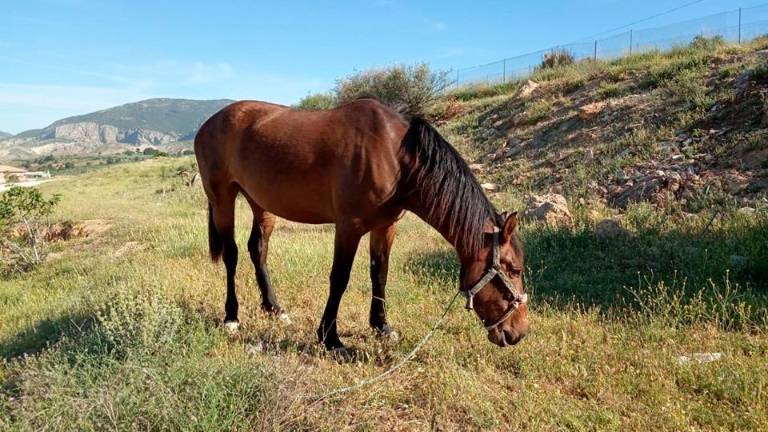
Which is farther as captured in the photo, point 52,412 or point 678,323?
point 678,323

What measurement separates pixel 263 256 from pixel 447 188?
2.32 m

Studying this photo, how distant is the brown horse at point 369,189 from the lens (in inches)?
136

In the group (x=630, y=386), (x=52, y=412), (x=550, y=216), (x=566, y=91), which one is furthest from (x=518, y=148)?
(x=52, y=412)

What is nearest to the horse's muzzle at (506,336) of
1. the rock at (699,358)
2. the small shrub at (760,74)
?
the rock at (699,358)

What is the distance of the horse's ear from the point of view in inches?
131

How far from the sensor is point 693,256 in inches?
Answer: 212

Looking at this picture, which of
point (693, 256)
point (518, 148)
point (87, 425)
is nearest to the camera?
point (87, 425)

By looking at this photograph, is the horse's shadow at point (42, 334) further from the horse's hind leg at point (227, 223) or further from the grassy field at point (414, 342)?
the horse's hind leg at point (227, 223)

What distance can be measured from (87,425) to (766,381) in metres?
3.77

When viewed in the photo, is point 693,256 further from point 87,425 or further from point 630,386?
point 87,425

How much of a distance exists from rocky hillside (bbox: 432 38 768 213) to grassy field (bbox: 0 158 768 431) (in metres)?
1.61

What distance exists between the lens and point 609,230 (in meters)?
6.47

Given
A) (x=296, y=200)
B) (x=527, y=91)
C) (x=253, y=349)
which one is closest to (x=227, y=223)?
(x=296, y=200)

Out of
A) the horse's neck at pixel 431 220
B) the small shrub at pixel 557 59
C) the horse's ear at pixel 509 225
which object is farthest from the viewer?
the small shrub at pixel 557 59
